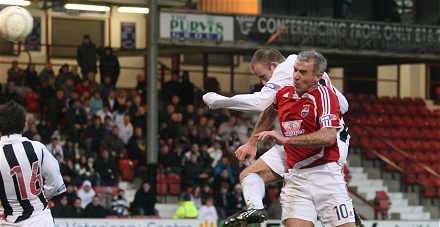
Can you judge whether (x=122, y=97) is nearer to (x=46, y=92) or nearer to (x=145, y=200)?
(x=46, y=92)

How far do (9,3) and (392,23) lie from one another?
7741mm

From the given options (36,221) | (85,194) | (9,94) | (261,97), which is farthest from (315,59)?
(9,94)

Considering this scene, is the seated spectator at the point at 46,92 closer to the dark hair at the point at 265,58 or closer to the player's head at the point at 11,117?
the dark hair at the point at 265,58

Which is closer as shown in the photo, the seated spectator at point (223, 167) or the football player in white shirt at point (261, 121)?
the football player in white shirt at point (261, 121)

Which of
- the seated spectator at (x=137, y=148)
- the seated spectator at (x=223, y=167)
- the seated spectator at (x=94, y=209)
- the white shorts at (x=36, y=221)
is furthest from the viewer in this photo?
the seated spectator at (x=137, y=148)

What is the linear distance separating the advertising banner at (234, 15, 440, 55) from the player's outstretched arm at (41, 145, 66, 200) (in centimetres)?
1207

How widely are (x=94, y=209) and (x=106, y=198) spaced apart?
1.78ft

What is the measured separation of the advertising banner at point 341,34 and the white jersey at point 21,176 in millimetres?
12223

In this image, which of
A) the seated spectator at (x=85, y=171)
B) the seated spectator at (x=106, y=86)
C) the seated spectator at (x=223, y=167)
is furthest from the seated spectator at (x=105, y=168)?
the seated spectator at (x=223, y=167)

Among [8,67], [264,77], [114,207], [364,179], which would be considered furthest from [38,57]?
[264,77]

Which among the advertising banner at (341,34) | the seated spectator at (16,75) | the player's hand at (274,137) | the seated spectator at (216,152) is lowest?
the seated spectator at (216,152)

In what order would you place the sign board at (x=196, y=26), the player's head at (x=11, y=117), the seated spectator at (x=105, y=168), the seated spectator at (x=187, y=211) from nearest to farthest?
1. the player's head at (x=11, y=117)
2. the seated spectator at (x=187, y=211)
3. the seated spectator at (x=105, y=168)
4. the sign board at (x=196, y=26)

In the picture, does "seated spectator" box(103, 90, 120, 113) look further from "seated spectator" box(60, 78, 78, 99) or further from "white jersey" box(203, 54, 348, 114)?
"white jersey" box(203, 54, 348, 114)

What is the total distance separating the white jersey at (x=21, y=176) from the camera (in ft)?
26.2
